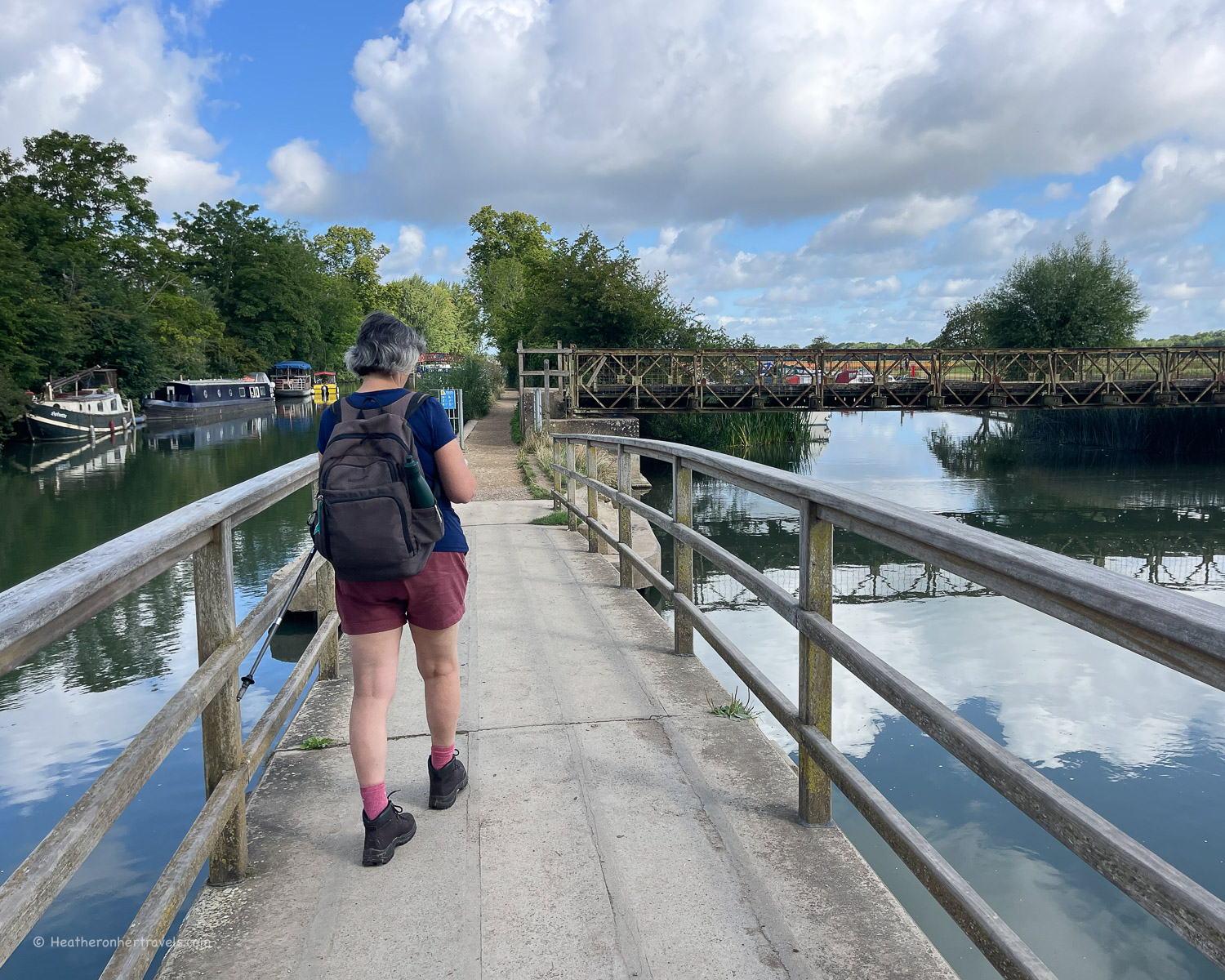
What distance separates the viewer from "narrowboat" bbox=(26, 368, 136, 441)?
3306cm

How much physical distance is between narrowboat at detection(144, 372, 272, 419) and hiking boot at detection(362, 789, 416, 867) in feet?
158

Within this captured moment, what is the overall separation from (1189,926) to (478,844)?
1.91 metres

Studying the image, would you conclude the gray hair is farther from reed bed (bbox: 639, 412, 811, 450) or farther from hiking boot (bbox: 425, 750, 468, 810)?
reed bed (bbox: 639, 412, 811, 450)

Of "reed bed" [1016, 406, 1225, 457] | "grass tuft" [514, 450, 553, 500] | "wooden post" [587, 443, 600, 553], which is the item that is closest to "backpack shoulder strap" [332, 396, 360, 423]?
"wooden post" [587, 443, 600, 553]

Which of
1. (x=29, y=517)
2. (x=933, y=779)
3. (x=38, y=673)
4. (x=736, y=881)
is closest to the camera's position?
(x=736, y=881)

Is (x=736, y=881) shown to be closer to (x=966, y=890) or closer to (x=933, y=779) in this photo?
(x=966, y=890)

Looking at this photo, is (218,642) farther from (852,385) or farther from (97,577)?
(852,385)

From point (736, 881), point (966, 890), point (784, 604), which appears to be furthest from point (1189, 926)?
point (784, 604)

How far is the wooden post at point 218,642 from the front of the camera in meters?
2.41

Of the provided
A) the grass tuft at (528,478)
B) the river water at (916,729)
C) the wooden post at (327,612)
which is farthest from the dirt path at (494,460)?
the wooden post at (327,612)

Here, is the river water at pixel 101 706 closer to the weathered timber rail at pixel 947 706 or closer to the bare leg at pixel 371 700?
the bare leg at pixel 371 700

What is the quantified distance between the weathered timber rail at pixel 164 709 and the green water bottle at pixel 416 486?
488mm

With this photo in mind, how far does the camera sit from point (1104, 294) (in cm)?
4003

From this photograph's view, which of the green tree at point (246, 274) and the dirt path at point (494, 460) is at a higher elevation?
the green tree at point (246, 274)
